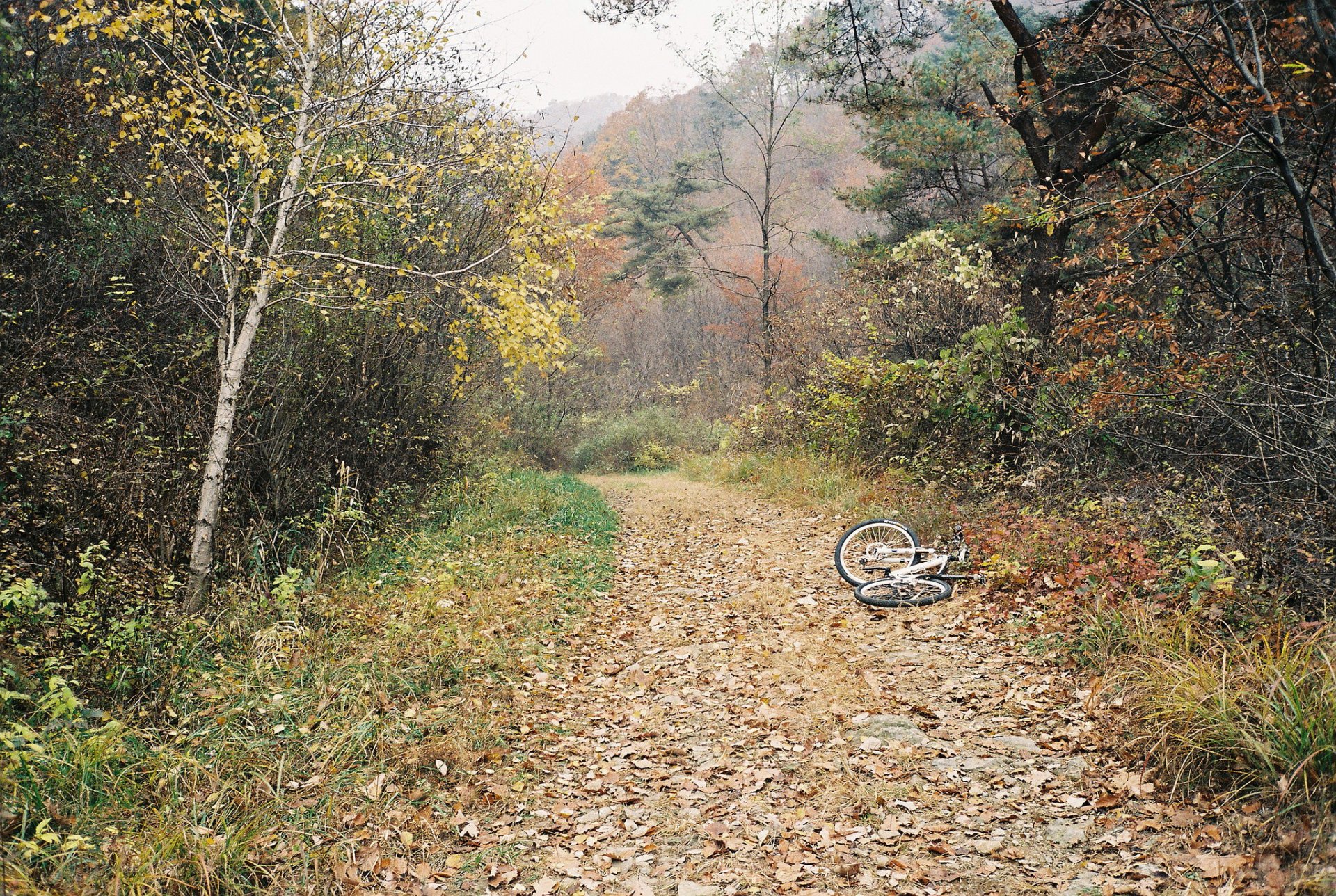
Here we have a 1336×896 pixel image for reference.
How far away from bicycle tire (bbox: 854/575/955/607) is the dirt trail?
139 mm

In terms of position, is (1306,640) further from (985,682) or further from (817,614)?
(817,614)

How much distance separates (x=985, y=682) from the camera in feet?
16.7

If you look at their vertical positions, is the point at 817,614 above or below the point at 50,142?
below

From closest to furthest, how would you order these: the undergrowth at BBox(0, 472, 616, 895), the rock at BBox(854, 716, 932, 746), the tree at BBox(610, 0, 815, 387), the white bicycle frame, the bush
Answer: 1. the undergrowth at BBox(0, 472, 616, 895)
2. the rock at BBox(854, 716, 932, 746)
3. the white bicycle frame
4. the tree at BBox(610, 0, 815, 387)
5. the bush

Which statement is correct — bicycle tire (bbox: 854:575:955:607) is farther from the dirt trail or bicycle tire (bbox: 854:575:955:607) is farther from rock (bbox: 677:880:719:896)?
rock (bbox: 677:880:719:896)

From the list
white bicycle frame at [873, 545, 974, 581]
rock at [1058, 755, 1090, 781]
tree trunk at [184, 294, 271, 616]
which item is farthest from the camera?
white bicycle frame at [873, 545, 974, 581]

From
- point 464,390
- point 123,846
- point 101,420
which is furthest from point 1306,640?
point 464,390

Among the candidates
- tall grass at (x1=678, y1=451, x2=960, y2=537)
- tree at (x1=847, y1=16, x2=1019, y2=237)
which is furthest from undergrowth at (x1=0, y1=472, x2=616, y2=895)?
tree at (x1=847, y1=16, x2=1019, y2=237)

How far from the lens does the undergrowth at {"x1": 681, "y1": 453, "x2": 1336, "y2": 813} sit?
335cm

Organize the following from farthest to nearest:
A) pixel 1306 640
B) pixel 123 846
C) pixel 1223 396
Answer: pixel 1223 396 → pixel 1306 640 → pixel 123 846

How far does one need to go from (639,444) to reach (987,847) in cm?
1877

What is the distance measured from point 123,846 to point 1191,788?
15.5 feet

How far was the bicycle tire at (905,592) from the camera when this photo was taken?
21.8 feet

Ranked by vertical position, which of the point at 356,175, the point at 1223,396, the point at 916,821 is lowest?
the point at 916,821
